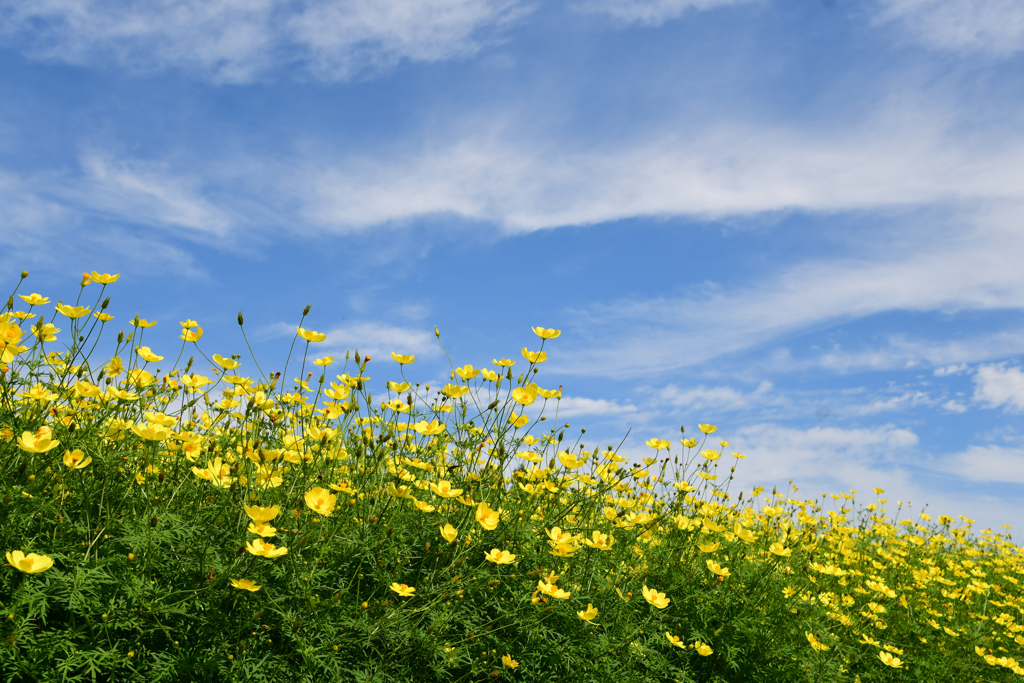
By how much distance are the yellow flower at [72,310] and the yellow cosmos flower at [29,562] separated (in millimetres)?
1469

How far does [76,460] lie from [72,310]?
3.15ft

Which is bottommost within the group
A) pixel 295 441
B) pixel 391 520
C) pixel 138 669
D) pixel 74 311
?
pixel 138 669

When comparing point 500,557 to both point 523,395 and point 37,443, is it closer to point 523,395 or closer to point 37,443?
point 523,395

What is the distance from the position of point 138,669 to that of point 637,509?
11.3 ft

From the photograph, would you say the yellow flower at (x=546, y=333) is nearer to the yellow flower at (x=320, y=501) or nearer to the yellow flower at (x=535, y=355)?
the yellow flower at (x=535, y=355)

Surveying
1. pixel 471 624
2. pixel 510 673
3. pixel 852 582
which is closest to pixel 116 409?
pixel 471 624

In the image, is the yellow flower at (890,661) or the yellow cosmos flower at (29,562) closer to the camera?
the yellow cosmos flower at (29,562)

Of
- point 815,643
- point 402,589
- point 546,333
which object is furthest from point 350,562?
point 815,643

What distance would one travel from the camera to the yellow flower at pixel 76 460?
101 inches

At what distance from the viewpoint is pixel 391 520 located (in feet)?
10.3

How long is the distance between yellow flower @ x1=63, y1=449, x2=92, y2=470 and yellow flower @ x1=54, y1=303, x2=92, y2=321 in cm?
85

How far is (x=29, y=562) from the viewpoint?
6.91ft

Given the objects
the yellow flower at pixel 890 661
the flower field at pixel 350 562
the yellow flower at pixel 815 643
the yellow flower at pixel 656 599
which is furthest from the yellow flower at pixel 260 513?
the yellow flower at pixel 890 661

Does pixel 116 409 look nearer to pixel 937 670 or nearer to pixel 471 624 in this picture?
pixel 471 624
